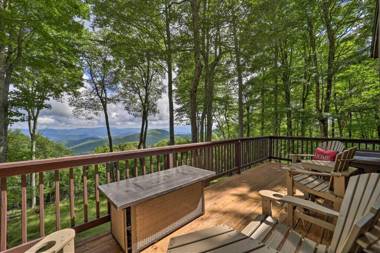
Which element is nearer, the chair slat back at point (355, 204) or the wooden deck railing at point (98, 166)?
the chair slat back at point (355, 204)

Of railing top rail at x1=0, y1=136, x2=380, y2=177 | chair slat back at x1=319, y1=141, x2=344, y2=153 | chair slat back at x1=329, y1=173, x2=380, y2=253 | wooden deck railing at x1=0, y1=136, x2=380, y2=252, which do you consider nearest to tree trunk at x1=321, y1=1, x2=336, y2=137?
wooden deck railing at x1=0, y1=136, x2=380, y2=252

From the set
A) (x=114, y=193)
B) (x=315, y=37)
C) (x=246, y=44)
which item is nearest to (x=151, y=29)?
(x=246, y=44)

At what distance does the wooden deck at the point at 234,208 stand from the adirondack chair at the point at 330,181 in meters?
0.44

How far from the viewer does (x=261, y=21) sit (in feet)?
21.7

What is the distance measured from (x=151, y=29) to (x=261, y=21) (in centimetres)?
475

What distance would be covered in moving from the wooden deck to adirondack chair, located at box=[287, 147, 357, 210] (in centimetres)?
44

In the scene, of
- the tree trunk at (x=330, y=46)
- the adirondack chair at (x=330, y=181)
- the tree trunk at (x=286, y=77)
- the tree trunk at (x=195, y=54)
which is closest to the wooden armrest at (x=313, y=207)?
the adirondack chair at (x=330, y=181)

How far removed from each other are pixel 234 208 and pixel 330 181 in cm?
140

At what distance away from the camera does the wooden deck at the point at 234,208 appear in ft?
7.42

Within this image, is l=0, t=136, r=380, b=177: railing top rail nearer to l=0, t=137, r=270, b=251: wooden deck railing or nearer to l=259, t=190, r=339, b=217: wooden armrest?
l=0, t=137, r=270, b=251: wooden deck railing

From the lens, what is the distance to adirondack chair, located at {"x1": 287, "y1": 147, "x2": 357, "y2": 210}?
2.37m

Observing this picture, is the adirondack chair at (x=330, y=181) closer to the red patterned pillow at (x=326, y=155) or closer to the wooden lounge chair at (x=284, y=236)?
the red patterned pillow at (x=326, y=155)

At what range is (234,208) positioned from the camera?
→ 3168 mm

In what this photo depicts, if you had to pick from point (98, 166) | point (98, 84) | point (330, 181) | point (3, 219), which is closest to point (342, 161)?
point (330, 181)
